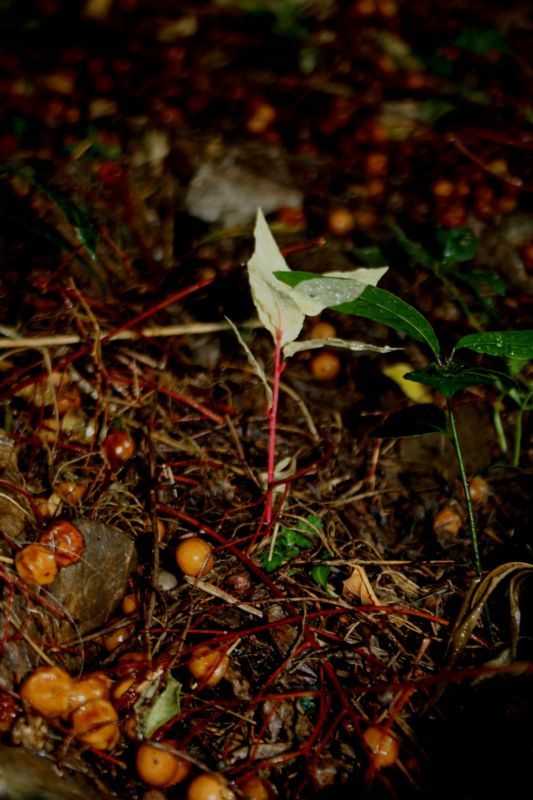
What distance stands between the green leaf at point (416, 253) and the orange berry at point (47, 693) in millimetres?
1965

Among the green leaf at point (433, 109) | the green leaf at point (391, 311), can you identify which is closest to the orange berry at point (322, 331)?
the green leaf at point (391, 311)

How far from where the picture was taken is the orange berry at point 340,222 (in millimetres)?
2375

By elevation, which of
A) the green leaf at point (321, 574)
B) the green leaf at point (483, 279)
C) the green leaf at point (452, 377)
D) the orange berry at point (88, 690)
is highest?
the green leaf at point (452, 377)

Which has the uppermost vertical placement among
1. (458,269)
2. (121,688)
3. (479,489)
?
(458,269)

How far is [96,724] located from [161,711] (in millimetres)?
157

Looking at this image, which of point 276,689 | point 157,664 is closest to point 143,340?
point 157,664

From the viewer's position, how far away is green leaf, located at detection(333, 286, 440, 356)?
1.35 metres

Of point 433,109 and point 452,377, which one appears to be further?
point 433,109

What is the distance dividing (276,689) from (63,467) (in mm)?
890

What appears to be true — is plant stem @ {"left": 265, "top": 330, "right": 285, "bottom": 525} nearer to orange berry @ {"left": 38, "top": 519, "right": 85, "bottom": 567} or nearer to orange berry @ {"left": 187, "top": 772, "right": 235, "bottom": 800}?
orange berry @ {"left": 38, "top": 519, "right": 85, "bottom": 567}

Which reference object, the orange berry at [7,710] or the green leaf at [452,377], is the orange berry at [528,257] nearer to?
the green leaf at [452,377]

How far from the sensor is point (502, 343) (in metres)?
1.36

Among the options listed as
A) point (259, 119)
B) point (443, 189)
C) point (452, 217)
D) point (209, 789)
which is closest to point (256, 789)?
point (209, 789)

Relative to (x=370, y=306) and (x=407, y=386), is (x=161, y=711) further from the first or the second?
(x=407, y=386)
